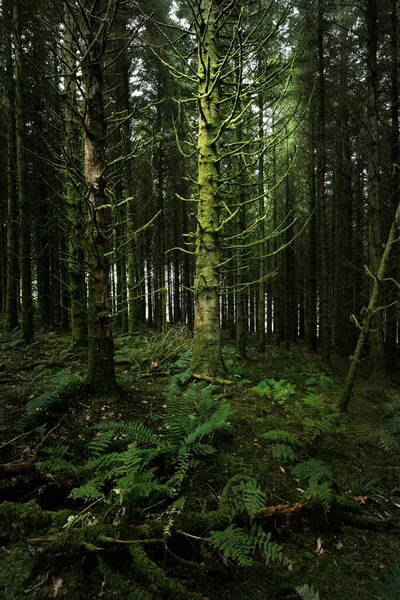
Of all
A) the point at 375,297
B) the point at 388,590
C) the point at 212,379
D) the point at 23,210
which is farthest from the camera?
the point at 23,210

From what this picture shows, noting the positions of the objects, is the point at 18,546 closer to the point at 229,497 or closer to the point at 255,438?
the point at 229,497

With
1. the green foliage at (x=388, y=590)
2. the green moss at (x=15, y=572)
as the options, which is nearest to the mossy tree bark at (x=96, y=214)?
the green moss at (x=15, y=572)

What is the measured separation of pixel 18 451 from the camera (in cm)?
275

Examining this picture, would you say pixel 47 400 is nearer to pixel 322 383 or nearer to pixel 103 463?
pixel 103 463

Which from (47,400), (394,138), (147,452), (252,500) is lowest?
(252,500)

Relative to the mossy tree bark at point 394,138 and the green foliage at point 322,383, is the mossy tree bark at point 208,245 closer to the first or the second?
the green foliage at point 322,383

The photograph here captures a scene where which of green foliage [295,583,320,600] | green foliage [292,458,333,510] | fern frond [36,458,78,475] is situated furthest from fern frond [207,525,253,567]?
fern frond [36,458,78,475]

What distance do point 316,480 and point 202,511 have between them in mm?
1149

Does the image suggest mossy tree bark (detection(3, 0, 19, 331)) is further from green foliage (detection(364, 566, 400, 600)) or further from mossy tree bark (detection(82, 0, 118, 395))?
green foliage (detection(364, 566, 400, 600))

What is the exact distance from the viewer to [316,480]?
2.68 meters

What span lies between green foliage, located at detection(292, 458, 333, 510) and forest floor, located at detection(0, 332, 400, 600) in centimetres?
1

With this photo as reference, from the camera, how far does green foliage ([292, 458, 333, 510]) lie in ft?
7.88

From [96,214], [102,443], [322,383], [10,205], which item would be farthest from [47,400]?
[10,205]

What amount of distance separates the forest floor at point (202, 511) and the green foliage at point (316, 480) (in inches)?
0.4
